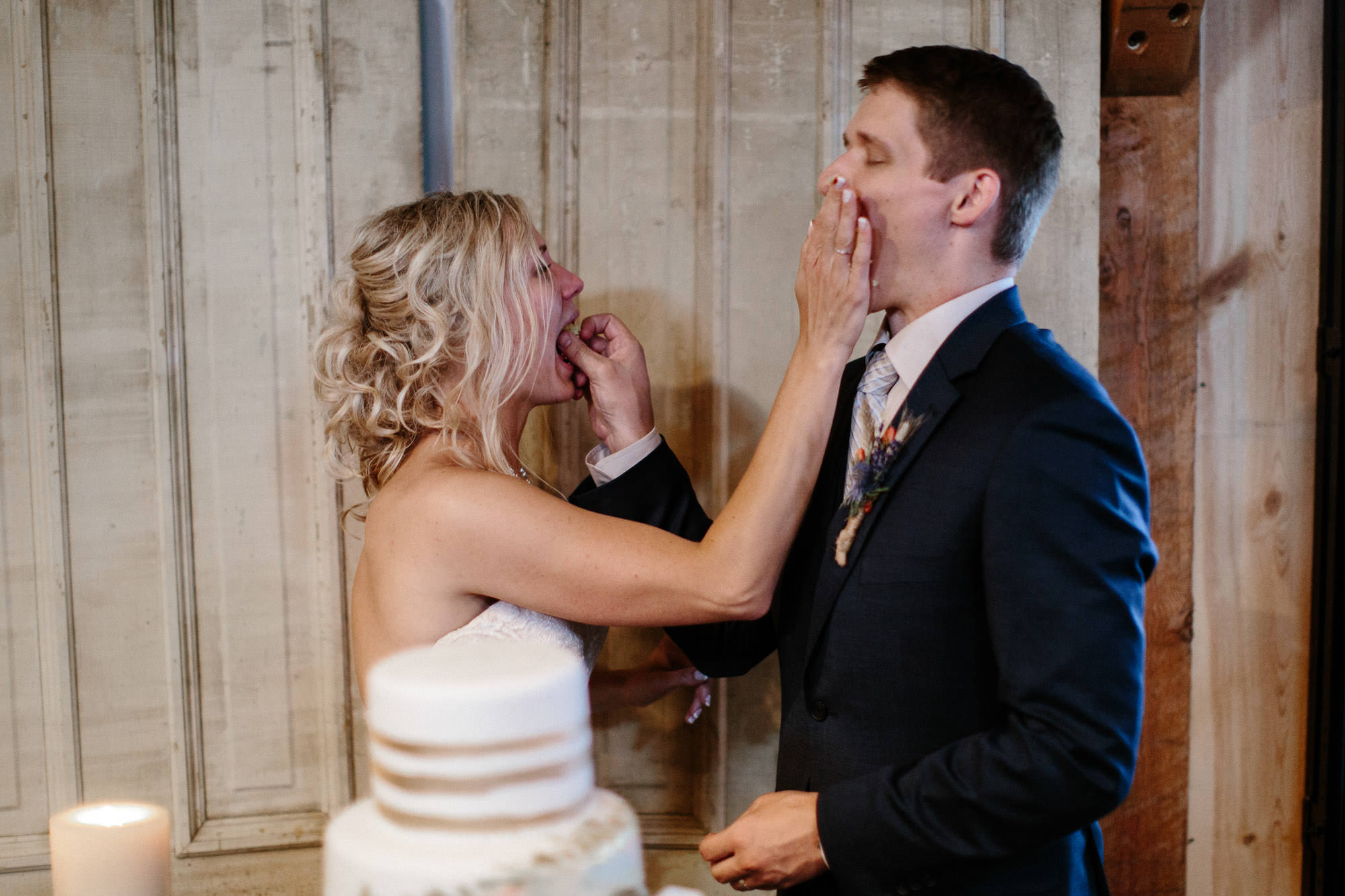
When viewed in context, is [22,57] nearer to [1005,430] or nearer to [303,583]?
[303,583]

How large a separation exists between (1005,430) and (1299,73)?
1450 millimetres

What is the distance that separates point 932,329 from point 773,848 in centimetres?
81

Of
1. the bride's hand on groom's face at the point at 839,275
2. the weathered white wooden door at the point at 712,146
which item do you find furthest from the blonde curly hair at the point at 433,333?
the bride's hand on groom's face at the point at 839,275

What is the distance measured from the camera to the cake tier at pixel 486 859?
0.53 m

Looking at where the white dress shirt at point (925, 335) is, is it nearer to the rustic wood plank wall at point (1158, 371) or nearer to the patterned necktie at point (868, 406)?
the patterned necktie at point (868, 406)

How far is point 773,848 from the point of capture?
129cm

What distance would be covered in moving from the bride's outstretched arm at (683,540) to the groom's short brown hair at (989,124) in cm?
17

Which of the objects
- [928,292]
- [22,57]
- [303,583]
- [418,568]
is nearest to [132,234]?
[22,57]

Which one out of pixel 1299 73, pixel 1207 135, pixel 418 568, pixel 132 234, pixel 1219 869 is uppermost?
pixel 1299 73

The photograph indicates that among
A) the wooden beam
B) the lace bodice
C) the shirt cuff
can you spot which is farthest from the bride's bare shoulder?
the wooden beam

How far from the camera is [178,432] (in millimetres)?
2023

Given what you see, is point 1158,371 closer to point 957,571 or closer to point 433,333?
point 957,571

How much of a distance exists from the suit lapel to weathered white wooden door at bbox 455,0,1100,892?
660mm

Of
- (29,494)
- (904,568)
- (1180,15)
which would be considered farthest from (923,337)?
(29,494)
